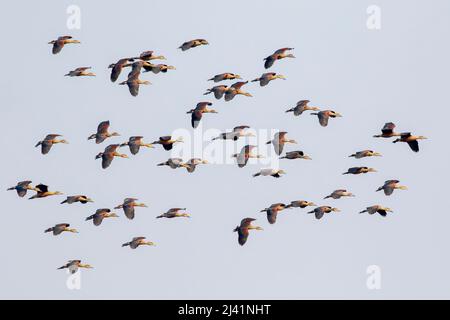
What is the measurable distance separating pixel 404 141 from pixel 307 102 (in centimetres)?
455

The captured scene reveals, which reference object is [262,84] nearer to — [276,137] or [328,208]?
[276,137]

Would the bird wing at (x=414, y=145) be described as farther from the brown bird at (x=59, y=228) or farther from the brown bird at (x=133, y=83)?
the brown bird at (x=59, y=228)

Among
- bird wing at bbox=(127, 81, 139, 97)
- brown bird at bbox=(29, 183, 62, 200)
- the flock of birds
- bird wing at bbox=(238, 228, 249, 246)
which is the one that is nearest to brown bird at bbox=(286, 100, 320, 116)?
the flock of birds

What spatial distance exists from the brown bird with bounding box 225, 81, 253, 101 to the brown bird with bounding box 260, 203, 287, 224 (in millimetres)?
4856

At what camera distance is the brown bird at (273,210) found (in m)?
56.2

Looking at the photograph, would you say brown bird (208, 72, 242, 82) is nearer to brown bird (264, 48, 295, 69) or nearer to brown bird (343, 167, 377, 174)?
brown bird (264, 48, 295, 69)

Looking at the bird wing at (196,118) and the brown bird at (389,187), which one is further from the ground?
the bird wing at (196,118)

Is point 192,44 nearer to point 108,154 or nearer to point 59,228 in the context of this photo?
point 108,154

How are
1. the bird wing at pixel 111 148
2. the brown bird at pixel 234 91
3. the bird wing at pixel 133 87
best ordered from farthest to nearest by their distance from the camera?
the brown bird at pixel 234 91 → the bird wing at pixel 111 148 → the bird wing at pixel 133 87

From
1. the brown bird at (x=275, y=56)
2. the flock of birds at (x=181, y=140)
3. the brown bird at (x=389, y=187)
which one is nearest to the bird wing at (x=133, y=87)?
the flock of birds at (x=181, y=140)

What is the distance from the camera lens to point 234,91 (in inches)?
2263

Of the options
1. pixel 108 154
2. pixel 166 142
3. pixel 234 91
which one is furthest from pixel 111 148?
pixel 234 91

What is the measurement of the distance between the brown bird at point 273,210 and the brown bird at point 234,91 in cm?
486

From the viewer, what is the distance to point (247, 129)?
2391 inches
